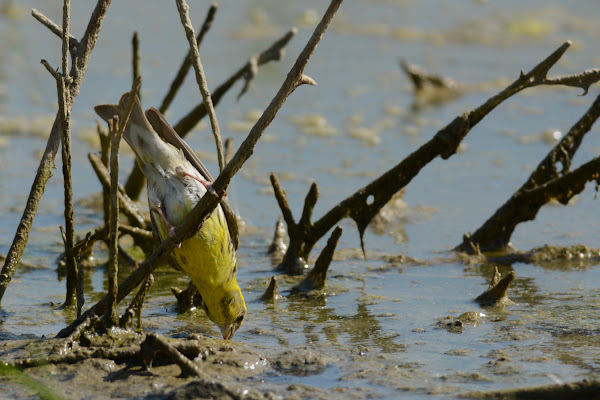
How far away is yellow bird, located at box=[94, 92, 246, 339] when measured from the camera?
4.59 m

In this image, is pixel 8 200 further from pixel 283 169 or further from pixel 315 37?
pixel 315 37

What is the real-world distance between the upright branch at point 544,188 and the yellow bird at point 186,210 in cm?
222

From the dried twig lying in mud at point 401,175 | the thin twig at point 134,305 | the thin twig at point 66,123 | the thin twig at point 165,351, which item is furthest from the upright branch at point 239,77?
the thin twig at point 165,351


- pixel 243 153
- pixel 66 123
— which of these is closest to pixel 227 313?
pixel 243 153

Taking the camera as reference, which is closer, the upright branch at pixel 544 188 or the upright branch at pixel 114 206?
the upright branch at pixel 114 206

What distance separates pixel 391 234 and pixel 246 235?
1.14 metres

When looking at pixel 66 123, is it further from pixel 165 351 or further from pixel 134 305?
pixel 165 351

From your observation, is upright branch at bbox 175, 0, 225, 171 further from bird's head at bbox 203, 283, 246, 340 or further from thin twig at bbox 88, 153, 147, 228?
thin twig at bbox 88, 153, 147, 228

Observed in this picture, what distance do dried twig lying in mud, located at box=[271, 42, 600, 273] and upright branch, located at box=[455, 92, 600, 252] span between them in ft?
0.16

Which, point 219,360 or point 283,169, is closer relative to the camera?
point 219,360

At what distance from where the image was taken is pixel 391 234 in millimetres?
7156

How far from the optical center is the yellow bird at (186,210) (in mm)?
4590

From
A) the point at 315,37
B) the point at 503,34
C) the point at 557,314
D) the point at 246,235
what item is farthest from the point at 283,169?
the point at 503,34

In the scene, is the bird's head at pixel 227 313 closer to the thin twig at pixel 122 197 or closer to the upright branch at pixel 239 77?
the thin twig at pixel 122 197
